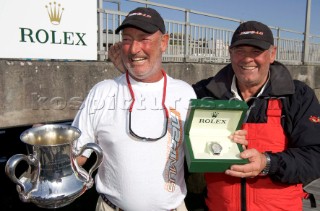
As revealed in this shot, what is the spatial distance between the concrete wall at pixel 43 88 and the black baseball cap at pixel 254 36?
2.44 metres

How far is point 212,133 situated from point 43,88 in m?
2.47

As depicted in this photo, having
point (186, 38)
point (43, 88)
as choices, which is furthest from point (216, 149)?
point (186, 38)

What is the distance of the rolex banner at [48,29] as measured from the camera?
130 inches

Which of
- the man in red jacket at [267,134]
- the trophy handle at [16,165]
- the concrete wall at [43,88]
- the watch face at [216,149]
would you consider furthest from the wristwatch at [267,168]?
the concrete wall at [43,88]

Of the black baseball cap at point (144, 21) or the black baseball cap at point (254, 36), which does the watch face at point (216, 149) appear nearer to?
the black baseball cap at point (254, 36)

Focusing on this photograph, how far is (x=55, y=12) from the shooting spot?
356 centimetres

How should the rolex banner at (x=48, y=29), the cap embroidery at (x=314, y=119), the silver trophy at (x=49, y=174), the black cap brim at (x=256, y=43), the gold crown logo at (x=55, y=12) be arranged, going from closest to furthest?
the silver trophy at (x=49, y=174) → the cap embroidery at (x=314, y=119) → the black cap brim at (x=256, y=43) → the rolex banner at (x=48, y=29) → the gold crown logo at (x=55, y=12)

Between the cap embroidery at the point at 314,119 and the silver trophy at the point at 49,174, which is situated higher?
the cap embroidery at the point at 314,119

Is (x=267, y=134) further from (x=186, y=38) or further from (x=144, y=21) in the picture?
(x=186, y=38)

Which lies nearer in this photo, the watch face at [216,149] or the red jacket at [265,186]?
the watch face at [216,149]

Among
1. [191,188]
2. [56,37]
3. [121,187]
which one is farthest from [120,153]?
[56,37]

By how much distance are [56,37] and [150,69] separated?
2160 mm

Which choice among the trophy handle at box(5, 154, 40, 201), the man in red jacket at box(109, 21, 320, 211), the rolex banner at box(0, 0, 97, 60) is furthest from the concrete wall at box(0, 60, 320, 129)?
the man in red jacket at box(109, 21, 320, 211)

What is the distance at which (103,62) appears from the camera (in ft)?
13.9
